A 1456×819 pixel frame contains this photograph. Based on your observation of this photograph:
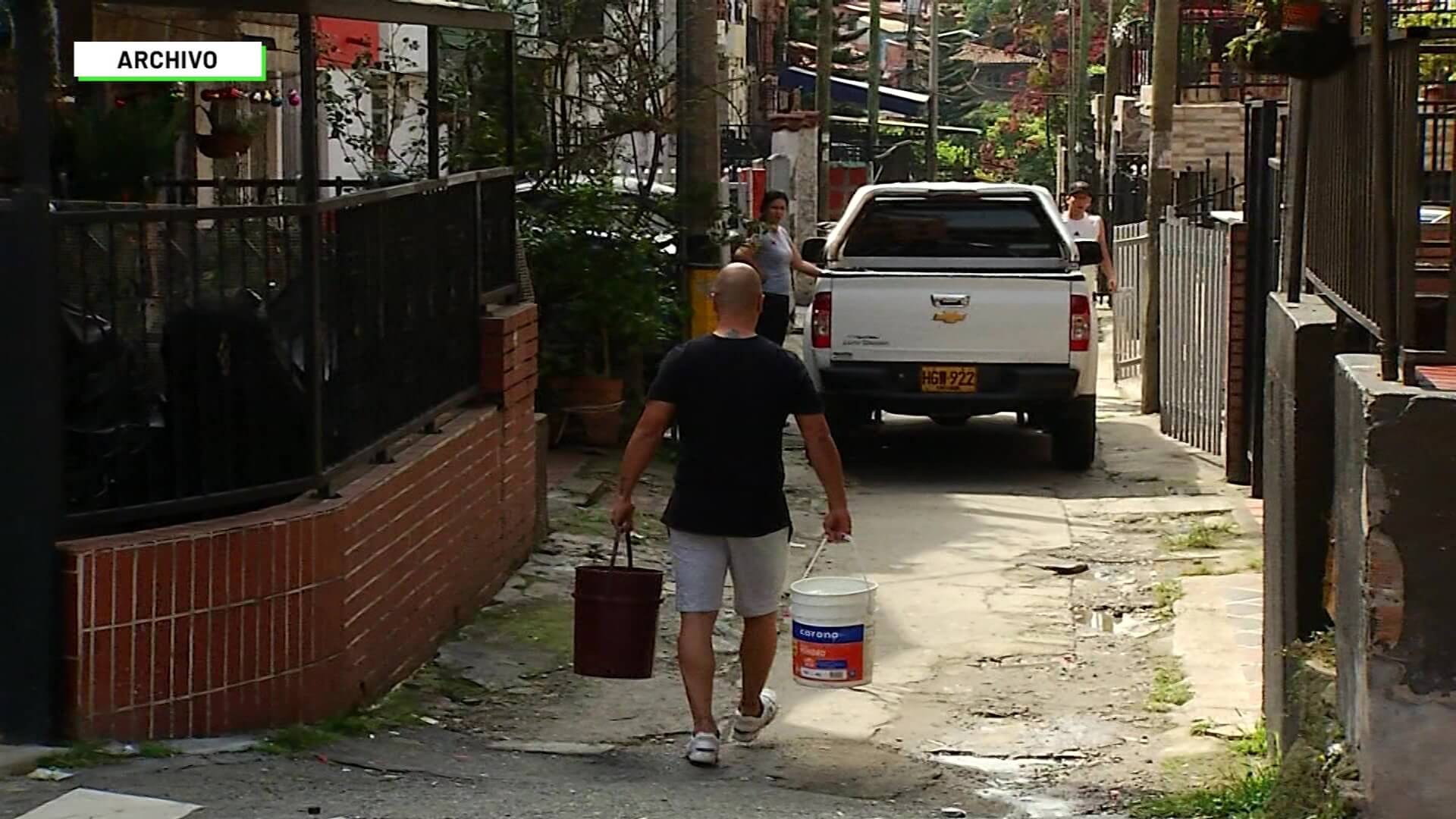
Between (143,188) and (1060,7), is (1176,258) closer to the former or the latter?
(143,188)

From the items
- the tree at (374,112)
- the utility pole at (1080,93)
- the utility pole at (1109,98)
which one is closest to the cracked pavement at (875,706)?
the tree at (374,112)

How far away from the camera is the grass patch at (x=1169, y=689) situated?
7793 mm

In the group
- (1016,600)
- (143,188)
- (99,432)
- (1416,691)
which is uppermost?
(143,188)

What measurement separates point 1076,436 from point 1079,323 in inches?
34.9

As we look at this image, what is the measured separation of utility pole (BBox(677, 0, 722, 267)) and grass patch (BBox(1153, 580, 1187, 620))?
5.04m

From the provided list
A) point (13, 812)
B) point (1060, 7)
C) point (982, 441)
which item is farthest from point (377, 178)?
point (1060, 7)

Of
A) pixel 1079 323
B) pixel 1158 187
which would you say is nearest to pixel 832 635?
pixel 1079 323

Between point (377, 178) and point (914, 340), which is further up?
point (377, 178)

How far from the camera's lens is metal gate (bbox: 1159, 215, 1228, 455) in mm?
13906

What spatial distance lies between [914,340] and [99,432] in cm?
802

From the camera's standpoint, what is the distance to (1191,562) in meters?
10.6

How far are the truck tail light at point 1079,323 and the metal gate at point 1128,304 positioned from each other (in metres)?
5.08

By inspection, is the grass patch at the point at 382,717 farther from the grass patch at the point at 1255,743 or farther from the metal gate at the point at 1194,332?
the metal gate at the point at 1194,332

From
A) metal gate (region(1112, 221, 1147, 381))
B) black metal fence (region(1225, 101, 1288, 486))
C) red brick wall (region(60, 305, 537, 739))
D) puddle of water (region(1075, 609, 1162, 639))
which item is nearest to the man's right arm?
red brick wall (region(60, 305, 537, 739))
